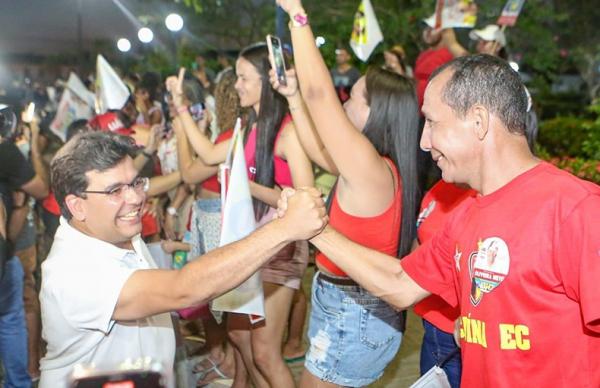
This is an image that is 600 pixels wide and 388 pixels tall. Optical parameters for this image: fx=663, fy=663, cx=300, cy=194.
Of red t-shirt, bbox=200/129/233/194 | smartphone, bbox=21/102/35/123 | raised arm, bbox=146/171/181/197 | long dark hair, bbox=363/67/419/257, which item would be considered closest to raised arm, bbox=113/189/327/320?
long dark hair, bbox=363/67/419/257

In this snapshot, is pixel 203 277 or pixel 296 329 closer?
pixel 203 277

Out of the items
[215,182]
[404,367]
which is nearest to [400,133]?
[215,182]

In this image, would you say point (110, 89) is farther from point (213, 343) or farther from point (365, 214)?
point (365, 214)

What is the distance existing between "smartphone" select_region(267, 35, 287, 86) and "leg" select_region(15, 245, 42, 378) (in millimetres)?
2673

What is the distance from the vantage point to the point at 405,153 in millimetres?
3072

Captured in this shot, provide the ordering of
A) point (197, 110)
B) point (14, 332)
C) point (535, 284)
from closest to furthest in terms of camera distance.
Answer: point (535, 284) < point (14, 332) < point (197, 110)

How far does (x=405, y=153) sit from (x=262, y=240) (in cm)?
109

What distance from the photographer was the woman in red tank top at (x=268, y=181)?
147 inches

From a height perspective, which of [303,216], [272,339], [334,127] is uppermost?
[334,127]

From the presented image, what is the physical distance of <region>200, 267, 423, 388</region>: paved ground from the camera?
4883 millimetres

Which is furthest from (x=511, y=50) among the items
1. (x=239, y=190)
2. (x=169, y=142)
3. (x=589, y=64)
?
(x=239, y=190)

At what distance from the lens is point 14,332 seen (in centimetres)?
435

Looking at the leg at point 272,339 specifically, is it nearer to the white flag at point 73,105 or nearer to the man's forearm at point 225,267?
the man's forearm at point 225,267

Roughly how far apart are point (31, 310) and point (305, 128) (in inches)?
109
